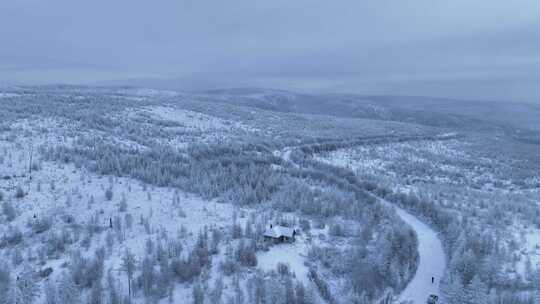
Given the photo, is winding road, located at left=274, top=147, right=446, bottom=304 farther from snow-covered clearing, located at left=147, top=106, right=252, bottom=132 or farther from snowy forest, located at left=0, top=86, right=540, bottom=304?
snow-covered clearing, located at left=147, top=106, right=252, bottom=132

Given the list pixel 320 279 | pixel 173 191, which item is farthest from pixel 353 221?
pixel 173 191

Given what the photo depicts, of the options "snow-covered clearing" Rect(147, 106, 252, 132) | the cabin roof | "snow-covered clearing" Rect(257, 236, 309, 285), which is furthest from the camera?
"snow-covered clearing" Rect(147, 106, 252, 132)

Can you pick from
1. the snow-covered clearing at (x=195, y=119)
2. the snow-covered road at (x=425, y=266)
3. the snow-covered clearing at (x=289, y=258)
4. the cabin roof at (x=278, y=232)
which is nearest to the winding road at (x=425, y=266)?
the snow-covered road at (x=425, y=266)

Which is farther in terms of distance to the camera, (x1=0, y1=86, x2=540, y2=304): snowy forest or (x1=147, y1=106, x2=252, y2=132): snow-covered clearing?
(x1=147, y1=106, x2=252, y2=132): snow-covered clearing

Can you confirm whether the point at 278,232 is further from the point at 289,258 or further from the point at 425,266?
the point at 425,266

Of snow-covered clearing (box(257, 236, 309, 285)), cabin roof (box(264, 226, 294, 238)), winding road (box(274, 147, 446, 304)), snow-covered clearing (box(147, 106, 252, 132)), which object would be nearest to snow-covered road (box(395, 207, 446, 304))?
winding road (box(274, 147, 446, 304))

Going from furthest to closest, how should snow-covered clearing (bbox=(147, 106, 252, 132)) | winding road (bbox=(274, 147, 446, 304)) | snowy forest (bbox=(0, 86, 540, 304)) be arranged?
snow-covered clearing (bbox=(147, 106, 252, 132)) < winding road (bbox=(274, 147, 446, 304)) < snowy forest (bbox=(0, 86, 540, 304))

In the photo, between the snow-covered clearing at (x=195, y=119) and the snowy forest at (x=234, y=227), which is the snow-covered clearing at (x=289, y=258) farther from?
the snow-covered clearing at (x=195, y=119)

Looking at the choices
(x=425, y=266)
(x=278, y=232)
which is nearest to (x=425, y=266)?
(x=425, y=266)
